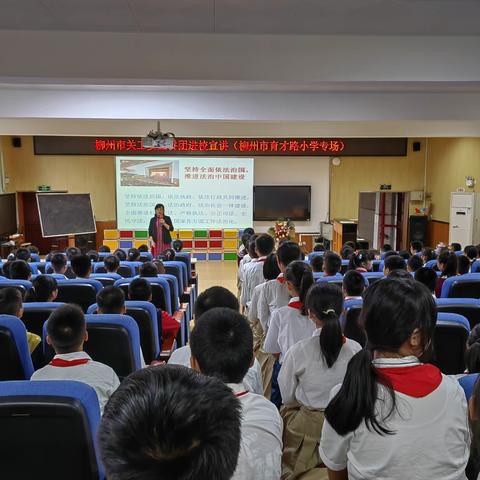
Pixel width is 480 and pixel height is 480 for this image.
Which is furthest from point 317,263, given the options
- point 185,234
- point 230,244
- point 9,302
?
point 185,234

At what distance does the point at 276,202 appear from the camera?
512 inches

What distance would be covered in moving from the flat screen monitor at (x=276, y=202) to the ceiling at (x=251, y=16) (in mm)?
8597

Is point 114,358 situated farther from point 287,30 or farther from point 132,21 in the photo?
point 287,30

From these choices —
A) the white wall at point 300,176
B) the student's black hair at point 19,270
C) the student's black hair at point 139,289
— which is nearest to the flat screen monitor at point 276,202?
the white wall at point 300,176

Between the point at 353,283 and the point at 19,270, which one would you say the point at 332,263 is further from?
the point at 19,270

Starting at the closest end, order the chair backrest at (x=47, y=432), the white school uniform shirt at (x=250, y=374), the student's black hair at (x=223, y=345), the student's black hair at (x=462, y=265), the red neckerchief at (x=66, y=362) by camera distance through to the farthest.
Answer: the chair backrest at (x=47, y=432)
the student's black hair at (x=223, y=345)
the white school uniform shirt at (x=250, y=374)
the red neckerchief at (x=66, y=362)
the student's black hair at (x=462, y=265)

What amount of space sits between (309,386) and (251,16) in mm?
3008

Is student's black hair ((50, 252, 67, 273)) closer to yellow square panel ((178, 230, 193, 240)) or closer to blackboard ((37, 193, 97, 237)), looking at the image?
yellow square panel ((178, 230, 193, 240))

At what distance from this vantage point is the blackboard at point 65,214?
12.0 metres

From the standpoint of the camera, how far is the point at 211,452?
726mm

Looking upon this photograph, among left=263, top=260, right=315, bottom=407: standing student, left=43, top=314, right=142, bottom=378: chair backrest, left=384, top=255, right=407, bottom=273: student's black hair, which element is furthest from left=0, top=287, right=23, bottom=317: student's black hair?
left=384, top=255, right=407, bottom=273: student's black hair

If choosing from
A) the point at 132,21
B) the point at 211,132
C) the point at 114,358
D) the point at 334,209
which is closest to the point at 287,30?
the point at 132,21

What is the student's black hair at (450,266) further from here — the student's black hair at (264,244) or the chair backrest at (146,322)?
the chair backrest at (146,322)

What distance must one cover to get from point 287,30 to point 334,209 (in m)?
9.30
